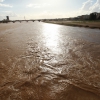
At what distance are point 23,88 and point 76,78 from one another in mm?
2374

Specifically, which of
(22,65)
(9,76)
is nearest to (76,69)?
(22,65)

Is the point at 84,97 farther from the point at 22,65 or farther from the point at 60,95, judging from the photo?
the point at 22,65

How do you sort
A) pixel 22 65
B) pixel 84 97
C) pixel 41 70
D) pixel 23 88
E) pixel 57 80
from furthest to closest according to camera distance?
pixel 22 65, pixel 41 70, pixel 57 80, pixel 23 88, pixel 84 97

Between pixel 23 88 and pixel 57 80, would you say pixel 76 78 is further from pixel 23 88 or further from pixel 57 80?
pixel 23 88

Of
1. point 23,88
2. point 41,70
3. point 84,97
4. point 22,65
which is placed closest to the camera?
point 84,97

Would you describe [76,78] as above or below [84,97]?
above

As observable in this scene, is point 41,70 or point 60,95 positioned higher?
point 41,70

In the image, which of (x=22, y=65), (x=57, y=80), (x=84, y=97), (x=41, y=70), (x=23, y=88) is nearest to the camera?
(x=84, y=97)

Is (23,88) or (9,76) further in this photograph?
(9,76)

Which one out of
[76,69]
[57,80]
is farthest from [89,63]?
[57,80]

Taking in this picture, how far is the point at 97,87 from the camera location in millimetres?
3602

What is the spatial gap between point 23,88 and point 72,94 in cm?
192

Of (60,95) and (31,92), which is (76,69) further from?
(31,92)

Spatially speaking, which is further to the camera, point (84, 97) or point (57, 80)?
→ point (57, 80)
